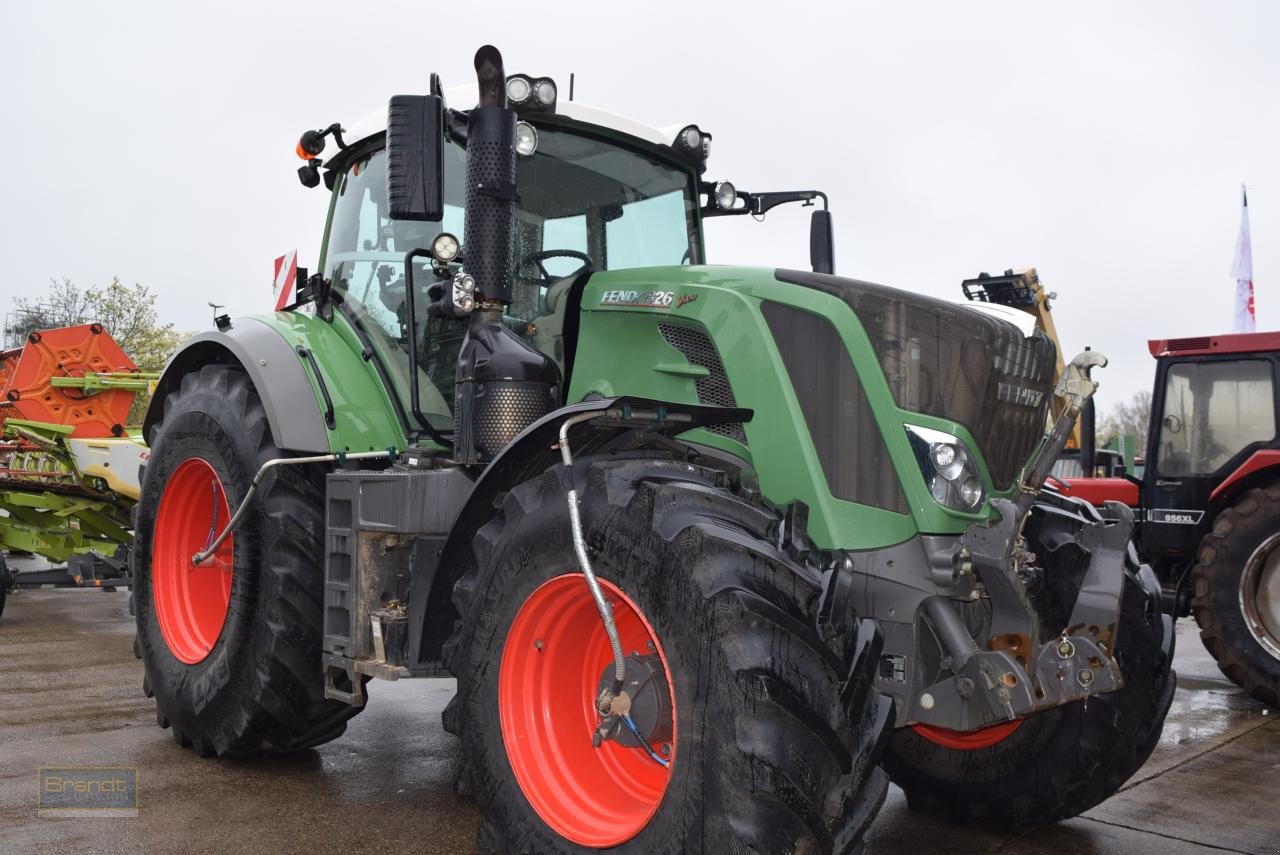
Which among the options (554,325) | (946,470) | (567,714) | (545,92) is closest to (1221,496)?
(946,470)

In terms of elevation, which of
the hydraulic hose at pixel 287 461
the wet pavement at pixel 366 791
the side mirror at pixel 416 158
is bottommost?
the wet pavement at pixel 366 791

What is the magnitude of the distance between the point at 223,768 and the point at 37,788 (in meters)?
0.65

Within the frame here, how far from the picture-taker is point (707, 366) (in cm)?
343

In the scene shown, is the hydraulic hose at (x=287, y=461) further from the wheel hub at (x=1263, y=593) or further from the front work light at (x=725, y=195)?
the wheel hub at (x=1263, y=593)

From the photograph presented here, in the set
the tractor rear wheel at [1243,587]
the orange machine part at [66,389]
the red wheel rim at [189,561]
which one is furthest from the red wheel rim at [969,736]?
the orange machine part at [66,389]

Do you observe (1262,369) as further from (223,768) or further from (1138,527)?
(223,768)

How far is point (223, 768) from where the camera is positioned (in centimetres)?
447

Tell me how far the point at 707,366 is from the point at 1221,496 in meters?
5.16

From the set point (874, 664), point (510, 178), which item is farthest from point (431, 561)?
point (874, 664)

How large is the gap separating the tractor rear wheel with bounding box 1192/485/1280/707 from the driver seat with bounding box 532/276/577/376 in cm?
474

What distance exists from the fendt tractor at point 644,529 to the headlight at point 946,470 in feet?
0.04

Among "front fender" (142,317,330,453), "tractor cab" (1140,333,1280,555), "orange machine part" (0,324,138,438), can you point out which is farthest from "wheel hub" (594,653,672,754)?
"orange machine part" (0,324,138,438)

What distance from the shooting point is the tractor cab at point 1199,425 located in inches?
297

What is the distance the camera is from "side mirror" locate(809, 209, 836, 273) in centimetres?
478
